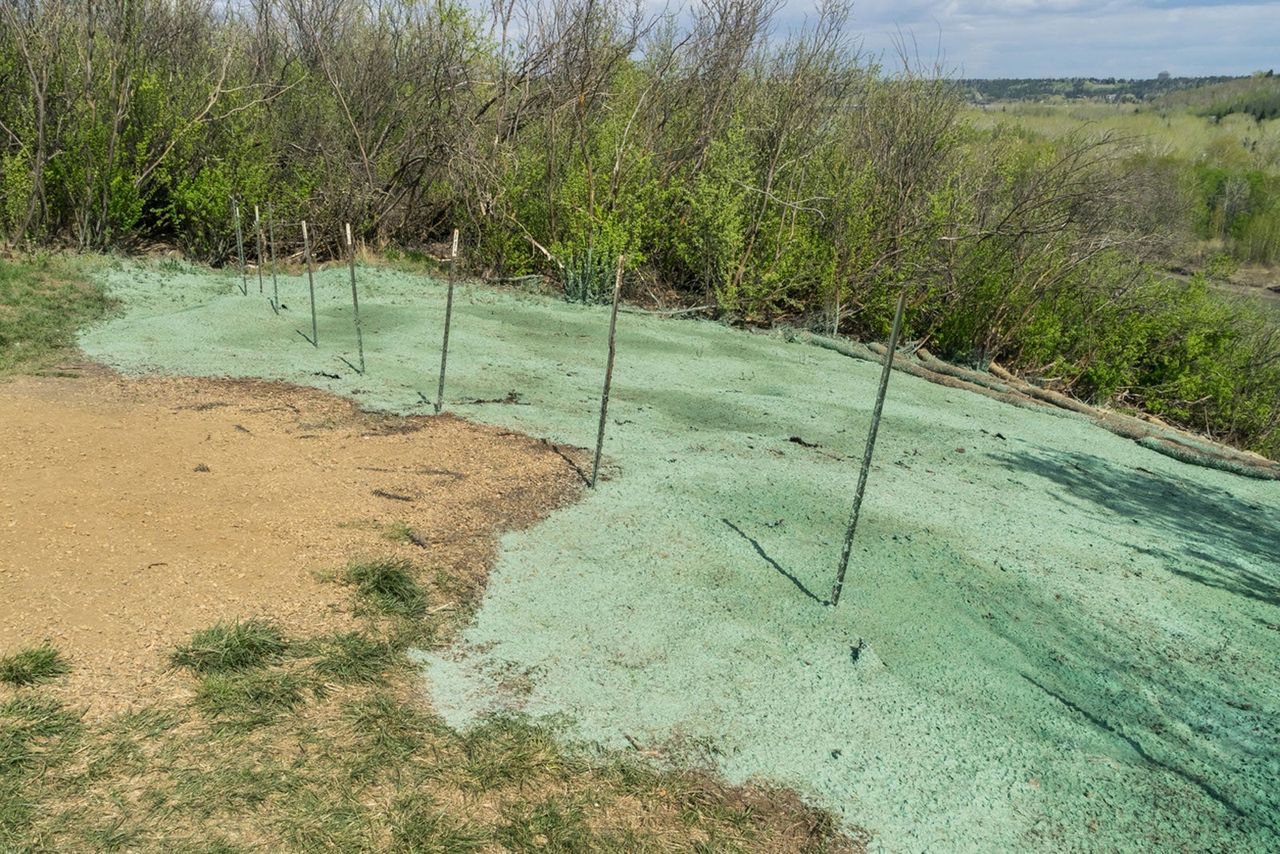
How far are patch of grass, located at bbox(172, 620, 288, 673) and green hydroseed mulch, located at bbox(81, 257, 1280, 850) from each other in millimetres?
685

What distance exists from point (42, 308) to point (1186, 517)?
9.91m

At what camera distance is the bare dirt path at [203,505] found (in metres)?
3.80

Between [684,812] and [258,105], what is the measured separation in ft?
43.7

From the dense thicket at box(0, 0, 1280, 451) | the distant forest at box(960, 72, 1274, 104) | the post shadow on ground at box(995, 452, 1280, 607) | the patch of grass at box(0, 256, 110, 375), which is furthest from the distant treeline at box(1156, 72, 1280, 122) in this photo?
the patch of grass at box(0, 256, 110, 375)

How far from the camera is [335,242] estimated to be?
46.6ft

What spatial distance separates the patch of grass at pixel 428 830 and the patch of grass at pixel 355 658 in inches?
28.7

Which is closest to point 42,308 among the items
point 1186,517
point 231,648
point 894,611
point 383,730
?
point 231,648

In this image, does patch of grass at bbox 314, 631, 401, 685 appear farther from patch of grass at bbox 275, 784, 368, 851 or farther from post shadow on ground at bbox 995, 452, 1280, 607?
post shadow on ground at bbox 995, 452, 1280, 607

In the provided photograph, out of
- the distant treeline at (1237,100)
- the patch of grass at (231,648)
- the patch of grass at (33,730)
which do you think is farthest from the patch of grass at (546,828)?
the distant treeline at (1237,100)

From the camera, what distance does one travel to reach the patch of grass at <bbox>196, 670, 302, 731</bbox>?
3.37 meters

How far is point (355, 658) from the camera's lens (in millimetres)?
3830

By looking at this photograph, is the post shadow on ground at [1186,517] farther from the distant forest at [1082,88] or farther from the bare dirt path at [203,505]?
the distant forest at [1082,88]

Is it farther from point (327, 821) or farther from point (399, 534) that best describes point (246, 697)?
point (399, 534)

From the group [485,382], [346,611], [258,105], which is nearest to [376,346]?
[485,382]
